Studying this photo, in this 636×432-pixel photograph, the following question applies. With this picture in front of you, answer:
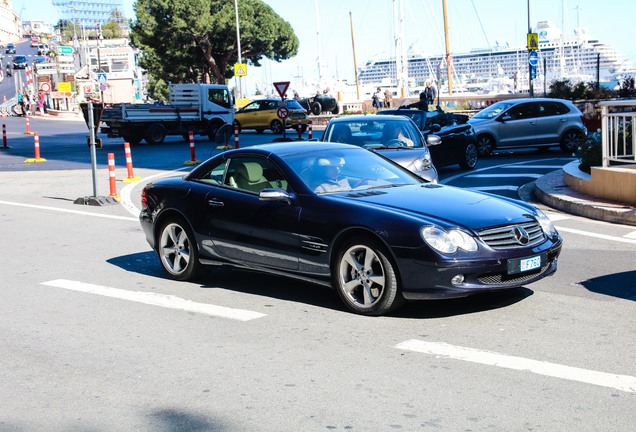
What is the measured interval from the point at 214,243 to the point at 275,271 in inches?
34.7

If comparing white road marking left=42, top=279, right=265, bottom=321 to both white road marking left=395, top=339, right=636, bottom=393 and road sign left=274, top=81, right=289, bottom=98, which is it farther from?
road sign left=274, top=81, right=289, bottom=98

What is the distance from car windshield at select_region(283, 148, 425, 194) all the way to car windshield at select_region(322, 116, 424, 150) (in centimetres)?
665

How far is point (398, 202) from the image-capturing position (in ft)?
26.1

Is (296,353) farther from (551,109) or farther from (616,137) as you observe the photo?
(551,109)

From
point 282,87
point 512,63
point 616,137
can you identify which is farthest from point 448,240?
point 512,63

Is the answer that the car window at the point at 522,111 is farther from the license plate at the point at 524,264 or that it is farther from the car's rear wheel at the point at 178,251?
A: the license plate at the point at 524,264

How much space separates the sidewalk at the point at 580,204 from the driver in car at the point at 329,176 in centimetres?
570

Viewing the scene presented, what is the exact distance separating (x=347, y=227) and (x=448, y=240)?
0.88 m

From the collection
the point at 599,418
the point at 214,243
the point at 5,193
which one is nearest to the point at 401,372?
the point at 599,418

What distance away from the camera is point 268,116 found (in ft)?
148

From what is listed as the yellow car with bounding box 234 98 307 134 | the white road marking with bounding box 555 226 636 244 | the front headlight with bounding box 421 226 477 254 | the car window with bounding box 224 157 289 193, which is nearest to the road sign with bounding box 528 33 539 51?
the yellow car with bounding box 234 98 307 134

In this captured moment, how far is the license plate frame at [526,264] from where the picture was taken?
295 inches

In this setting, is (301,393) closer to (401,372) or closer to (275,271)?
(401,372)

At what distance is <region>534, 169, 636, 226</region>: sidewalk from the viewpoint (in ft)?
42.6
